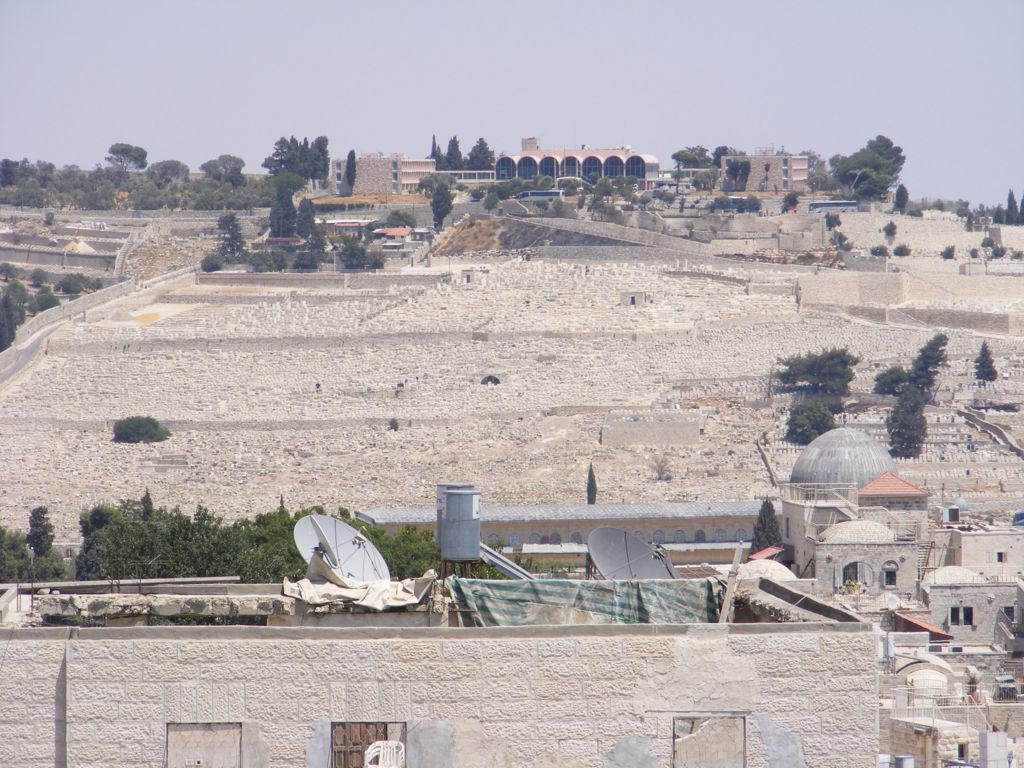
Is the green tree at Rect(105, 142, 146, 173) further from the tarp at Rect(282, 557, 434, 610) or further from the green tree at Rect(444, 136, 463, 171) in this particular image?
the tarp at Rect(282, 557, 434, 610)

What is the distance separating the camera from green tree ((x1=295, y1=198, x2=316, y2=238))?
95688 mm

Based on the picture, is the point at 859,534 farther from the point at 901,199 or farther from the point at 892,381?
the point at 901,199

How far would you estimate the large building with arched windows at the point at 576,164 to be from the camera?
10506cm

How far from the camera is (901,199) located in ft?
309

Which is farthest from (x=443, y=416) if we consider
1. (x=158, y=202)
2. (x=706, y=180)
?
(x=158, y=202)

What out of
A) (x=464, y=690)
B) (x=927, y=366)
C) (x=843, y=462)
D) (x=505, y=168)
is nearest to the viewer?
(x=464, y=690)

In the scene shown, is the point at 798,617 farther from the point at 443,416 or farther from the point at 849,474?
the point at 443,416

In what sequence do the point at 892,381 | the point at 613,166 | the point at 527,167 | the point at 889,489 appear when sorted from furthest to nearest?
the point at 527,167, the point at 613,166, the point at 892,381, the point at 889,489

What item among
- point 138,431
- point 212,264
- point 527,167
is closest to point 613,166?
point 527,167

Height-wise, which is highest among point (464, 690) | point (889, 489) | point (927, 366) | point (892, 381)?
point (464, 690)

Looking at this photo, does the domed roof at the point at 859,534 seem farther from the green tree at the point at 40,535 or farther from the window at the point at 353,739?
the window at the point at 353,739

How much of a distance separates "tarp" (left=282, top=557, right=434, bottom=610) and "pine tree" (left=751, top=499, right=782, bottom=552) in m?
30.9

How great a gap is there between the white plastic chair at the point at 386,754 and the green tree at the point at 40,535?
136ft

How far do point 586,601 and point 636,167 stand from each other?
Answer: 97.3 meters
